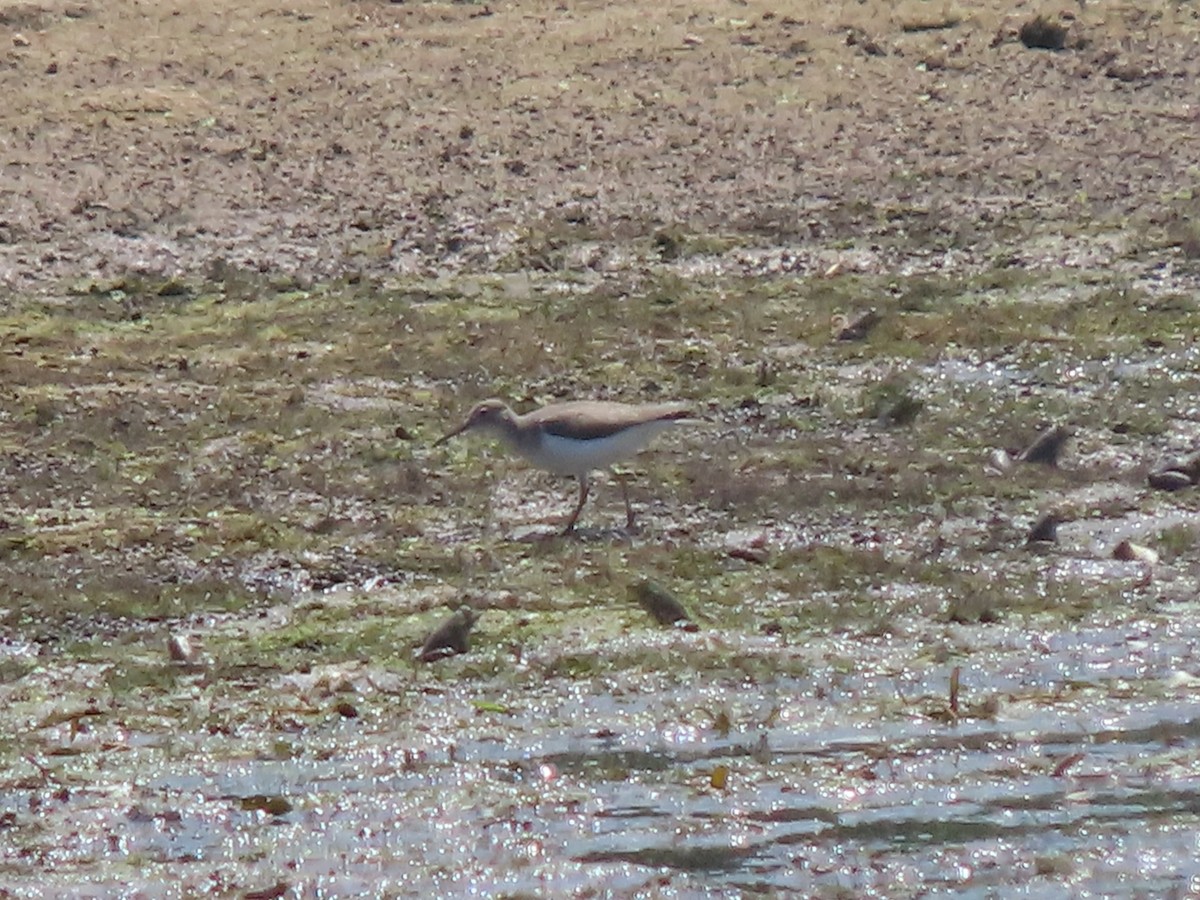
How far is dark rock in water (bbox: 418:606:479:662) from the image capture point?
28.7 ft

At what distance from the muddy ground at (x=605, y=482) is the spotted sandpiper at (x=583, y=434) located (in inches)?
10.2

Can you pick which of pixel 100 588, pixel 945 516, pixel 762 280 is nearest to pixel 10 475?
pixel 100 588

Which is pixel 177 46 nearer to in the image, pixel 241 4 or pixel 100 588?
pixel 241 4

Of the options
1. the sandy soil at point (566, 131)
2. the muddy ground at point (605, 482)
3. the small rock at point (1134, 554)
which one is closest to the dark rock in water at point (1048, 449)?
the muddy ground at point (605, 482)

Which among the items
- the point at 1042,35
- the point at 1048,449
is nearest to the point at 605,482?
the point at 1048,449

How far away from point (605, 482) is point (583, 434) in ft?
2.54

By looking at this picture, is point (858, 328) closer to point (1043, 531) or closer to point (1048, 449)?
point (1048, 449)

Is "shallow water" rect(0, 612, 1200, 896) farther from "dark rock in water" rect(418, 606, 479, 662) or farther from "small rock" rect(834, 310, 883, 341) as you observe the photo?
"small rock" rect(834, 310, 883, 341)

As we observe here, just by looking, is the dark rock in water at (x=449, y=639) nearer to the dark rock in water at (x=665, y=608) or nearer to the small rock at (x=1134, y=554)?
the dark rock in water at (x=665, y=608)

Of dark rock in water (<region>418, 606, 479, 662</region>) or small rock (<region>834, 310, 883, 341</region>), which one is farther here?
small rock (<region>834, 310, 883, 341</region>)

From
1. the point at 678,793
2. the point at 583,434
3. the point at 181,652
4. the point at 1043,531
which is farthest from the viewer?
the point at 583,434

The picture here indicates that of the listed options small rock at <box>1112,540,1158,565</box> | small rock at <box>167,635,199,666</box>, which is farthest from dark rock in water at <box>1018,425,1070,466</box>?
small rock at <box>167,635,199,666</box>

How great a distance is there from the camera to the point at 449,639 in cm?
877

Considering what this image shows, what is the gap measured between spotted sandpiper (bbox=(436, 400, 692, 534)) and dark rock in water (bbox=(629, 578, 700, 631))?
4.10 ft
